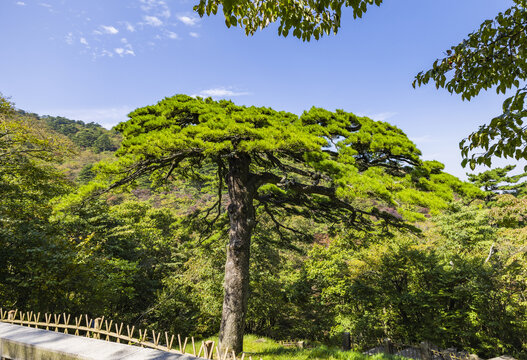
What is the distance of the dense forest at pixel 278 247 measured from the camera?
695cm

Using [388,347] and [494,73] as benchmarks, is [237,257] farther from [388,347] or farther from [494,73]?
[388,347]

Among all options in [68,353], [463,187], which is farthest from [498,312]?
[68,353]

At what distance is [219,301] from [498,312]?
1306 centimetres

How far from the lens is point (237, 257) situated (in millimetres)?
7176

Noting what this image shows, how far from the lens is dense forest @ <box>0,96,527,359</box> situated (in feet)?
22.8

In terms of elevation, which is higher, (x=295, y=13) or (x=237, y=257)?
(x=295, y=13)

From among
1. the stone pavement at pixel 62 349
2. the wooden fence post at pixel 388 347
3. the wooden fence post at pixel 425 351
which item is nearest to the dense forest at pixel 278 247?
the wooden fence post at pixel 388 347

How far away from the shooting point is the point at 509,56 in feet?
9.85

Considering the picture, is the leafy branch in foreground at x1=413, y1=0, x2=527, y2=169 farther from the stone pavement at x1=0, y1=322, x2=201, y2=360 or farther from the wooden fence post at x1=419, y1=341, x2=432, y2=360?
the wooden fence post at x1=419, y1=341, x2=432, y2=360

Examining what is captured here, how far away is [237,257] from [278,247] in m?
5.73

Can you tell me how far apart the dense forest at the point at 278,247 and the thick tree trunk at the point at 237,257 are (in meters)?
1.29

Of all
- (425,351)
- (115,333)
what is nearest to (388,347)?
(425,351)

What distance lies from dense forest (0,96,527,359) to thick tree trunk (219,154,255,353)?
129 cm

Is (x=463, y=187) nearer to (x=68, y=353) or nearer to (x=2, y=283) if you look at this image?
(x=68, y=353)
